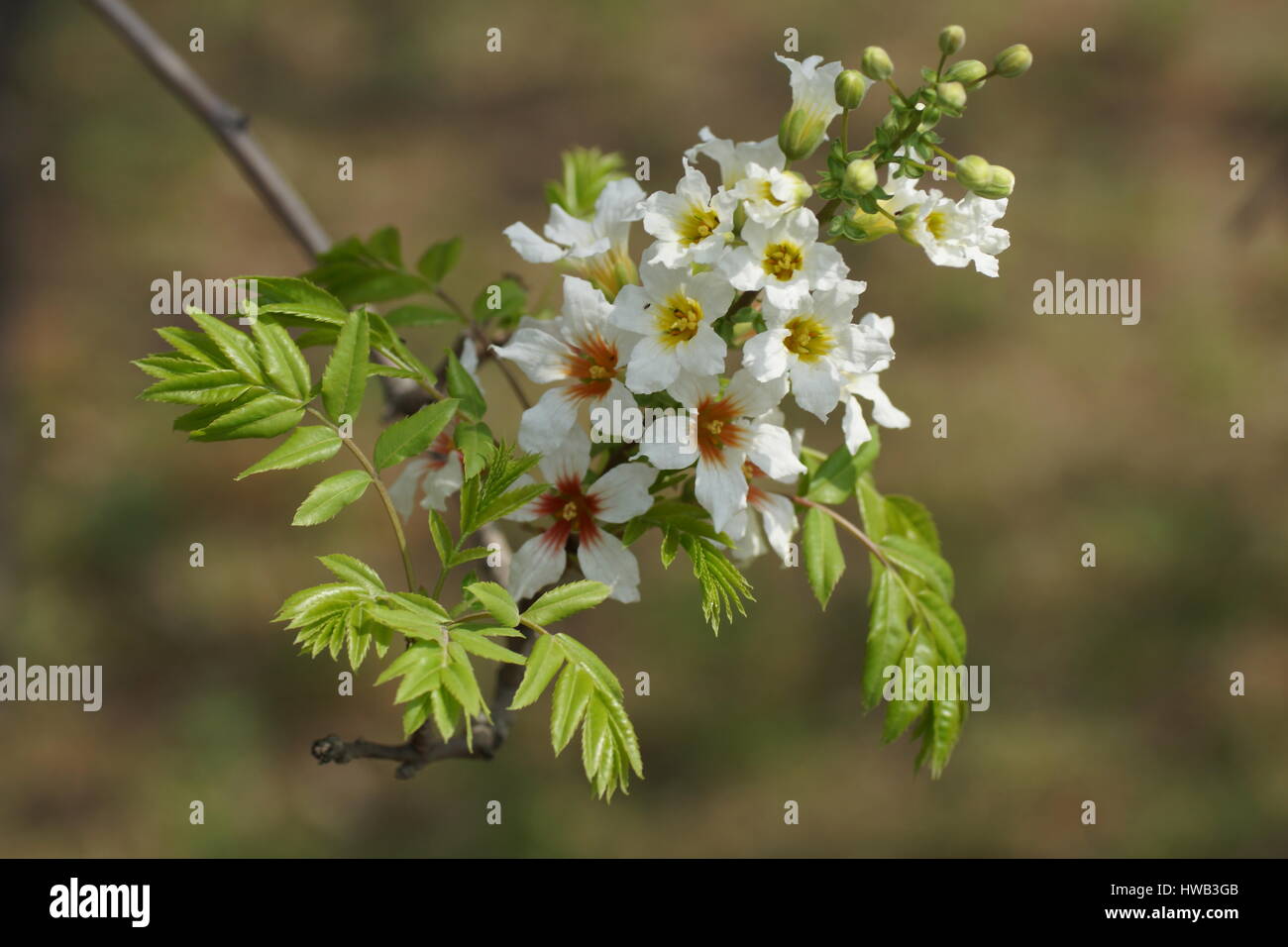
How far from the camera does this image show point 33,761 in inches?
197

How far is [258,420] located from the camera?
169 cm

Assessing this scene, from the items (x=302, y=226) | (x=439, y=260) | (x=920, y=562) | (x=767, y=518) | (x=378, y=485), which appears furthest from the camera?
(x=302, y=226)

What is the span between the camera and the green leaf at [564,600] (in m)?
1.65

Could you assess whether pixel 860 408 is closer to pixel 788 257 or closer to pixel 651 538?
pixel 788 257

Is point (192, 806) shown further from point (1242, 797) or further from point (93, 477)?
point (1242, 797)

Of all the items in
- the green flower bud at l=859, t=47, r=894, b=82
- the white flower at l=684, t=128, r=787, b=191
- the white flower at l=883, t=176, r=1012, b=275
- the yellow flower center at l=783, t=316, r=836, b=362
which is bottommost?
the yellow flower center at l=783, t=316, r=836, b=362

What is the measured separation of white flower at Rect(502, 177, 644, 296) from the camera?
72.1 inches

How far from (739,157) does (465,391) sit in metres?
0.56

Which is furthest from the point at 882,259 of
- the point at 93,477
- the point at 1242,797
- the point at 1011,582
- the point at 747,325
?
the point at 747,325

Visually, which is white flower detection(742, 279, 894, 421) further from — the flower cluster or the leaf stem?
the leaf stem

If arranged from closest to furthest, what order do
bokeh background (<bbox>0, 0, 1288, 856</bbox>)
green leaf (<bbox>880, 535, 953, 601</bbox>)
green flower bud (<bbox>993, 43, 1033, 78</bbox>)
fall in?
green flower bud (<bbox>993, 43, 1033, 78</bbox>) → green leaf (<bbox>880, 535, 953, 601</bbox>) → bokeh background (<bbox>0, 0, 1288, 856</bbox>)

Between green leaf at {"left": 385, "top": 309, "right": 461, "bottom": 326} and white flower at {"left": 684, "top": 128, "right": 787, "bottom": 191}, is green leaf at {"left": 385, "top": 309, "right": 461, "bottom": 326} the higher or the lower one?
the lower one

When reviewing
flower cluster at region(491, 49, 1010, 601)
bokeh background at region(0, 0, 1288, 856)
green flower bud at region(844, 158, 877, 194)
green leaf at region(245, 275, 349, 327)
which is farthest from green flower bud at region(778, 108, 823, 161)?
bokeh background at region(0, 0, 1288, 856)

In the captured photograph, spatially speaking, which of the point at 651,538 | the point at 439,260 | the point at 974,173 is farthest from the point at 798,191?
the point at 651,538
